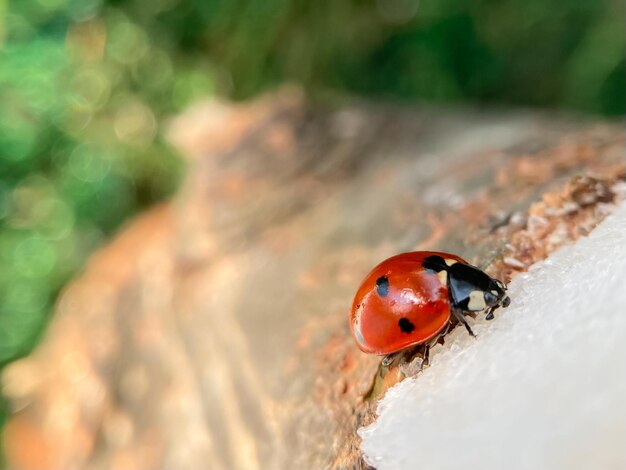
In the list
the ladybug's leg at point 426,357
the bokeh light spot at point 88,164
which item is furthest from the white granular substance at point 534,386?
the bokeh light spot at point 88,164

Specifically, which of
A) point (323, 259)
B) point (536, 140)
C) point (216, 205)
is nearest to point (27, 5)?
point (216, 205)

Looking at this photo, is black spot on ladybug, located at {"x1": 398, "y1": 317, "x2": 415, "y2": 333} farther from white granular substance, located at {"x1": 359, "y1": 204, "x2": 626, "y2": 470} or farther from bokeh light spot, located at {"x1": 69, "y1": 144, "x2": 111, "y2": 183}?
bokeh light spot, located at {"x1": 69, "y1": 144, "x2": 111, "y2": 183}

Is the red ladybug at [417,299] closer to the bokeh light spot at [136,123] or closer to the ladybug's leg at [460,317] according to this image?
the ladybug's leg at [460,317]

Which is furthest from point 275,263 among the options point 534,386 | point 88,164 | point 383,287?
point 88,164

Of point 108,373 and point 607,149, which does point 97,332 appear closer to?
point 108,373

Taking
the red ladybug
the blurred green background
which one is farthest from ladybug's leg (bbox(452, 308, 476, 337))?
the blurred green background

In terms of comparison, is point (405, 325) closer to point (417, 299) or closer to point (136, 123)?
point (417, 299)
